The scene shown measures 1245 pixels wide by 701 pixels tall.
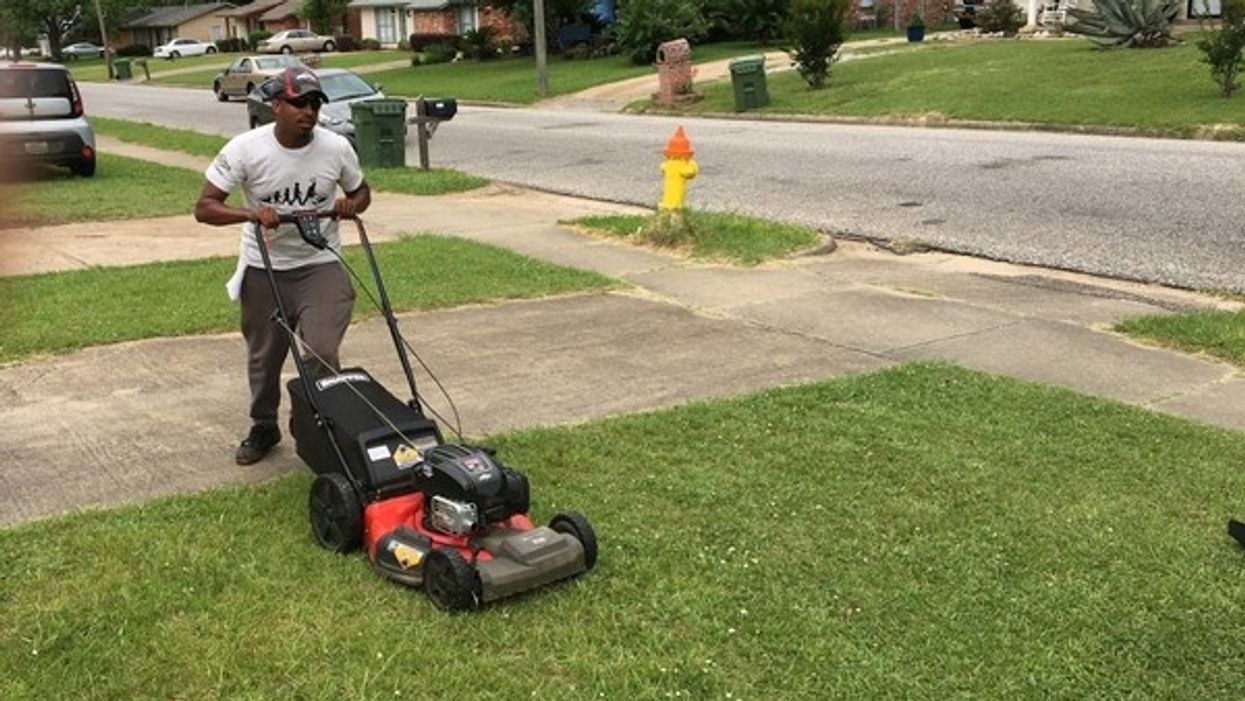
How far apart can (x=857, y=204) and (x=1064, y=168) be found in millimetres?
3417

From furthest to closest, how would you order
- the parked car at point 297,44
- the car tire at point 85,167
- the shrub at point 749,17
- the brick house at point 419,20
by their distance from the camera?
the parked car at point 297,44
the brick house at point 419,20
the shrub at point 749,17
the car tire at point 85,167

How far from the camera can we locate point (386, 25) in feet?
240

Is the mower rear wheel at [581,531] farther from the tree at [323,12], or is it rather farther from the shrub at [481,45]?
the tree at [323,12]

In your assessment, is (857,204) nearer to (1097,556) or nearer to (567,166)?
(567,166)

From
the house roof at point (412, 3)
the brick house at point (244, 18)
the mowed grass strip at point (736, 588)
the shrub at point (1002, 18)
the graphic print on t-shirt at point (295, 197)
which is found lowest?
the mowed grass strip at point (736, 588)

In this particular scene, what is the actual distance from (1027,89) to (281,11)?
7816 centimetres

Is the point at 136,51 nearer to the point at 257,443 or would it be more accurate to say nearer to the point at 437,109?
the point at 437,109

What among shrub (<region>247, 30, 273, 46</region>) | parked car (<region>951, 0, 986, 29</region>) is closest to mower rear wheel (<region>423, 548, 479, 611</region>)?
parked car (<region>951, 0, 986, 29</region>)

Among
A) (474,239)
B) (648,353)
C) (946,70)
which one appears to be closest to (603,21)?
(946,70)

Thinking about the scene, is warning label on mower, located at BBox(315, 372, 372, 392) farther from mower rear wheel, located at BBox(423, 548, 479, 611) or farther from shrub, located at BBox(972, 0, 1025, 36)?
shrub, located at BBox(972, 0, 1025, 36)

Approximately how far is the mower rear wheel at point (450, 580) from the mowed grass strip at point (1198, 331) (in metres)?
4.88

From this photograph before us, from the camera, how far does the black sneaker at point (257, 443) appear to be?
5344 millimetres

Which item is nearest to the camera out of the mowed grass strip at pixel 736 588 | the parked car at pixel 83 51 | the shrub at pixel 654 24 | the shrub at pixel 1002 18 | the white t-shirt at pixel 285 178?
Answer: the mowed grass strip at pixel 736 588

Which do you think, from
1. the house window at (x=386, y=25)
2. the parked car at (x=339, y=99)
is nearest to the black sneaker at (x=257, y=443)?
the parked car at (x=339, y=99)
